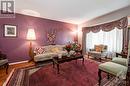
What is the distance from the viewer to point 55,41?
537 centimetres

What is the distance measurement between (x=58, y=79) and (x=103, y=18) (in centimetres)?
392

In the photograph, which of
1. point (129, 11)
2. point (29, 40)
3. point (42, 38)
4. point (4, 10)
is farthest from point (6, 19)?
point (129, 11)

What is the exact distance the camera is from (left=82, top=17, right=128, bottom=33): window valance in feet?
12.6

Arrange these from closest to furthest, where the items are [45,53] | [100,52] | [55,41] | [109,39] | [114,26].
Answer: [45,53] → [114,26] → [100,52] → [109,39] → [55,41]

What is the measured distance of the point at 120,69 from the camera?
190 cm

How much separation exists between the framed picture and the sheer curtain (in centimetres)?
430

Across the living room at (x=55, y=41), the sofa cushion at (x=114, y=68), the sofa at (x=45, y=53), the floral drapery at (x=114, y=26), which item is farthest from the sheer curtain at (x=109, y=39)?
the sofa cushion at (x=114, y=68)

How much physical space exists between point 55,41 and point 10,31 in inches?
A: 92.5

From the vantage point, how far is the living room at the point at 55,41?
8.73ft

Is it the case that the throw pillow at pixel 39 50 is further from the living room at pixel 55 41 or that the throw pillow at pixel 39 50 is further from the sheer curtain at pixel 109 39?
the sheer curtain at pixel 109 39

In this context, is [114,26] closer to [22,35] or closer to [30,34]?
[30,34]

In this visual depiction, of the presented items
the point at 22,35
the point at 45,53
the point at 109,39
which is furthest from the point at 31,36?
the point at 109,39

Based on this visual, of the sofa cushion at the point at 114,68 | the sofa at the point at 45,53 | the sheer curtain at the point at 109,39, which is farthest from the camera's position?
the sheer curtain at the point at 109,39

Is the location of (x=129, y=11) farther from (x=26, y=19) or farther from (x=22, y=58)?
(x=22, y=58)
